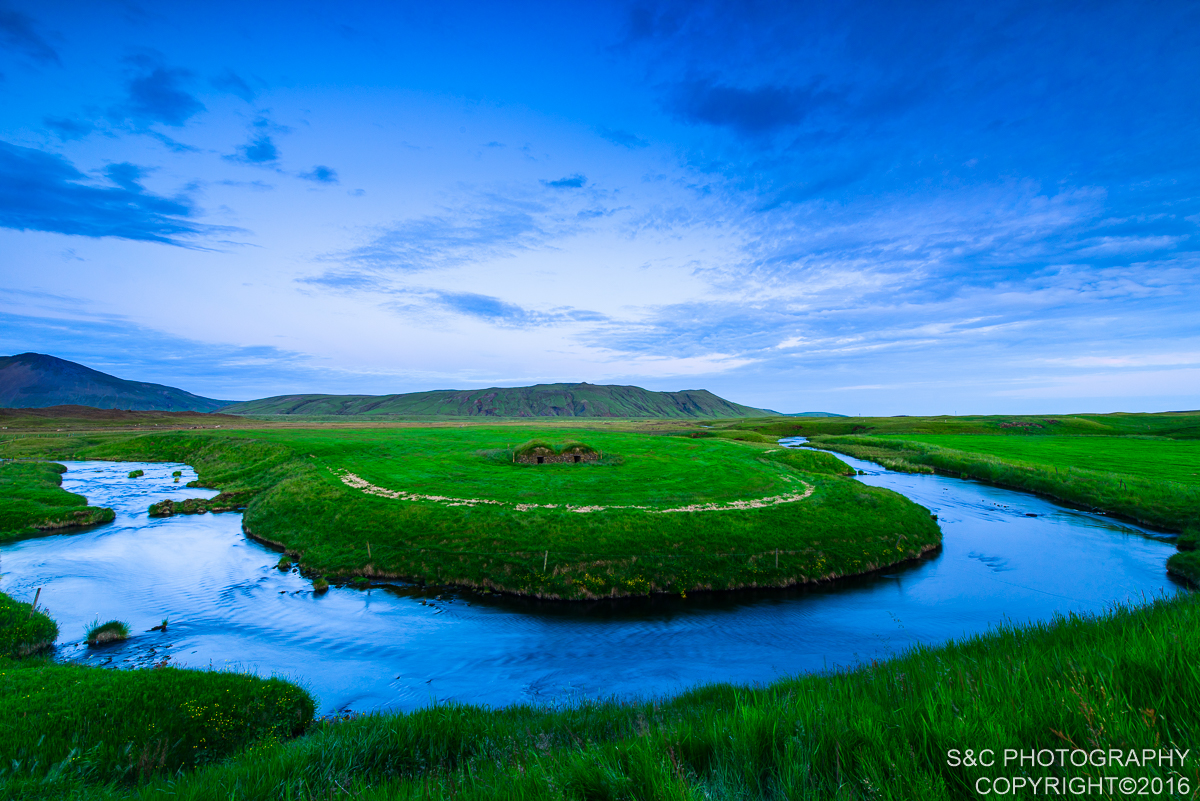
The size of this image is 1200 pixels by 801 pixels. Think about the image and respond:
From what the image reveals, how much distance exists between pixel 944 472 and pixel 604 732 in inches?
2958

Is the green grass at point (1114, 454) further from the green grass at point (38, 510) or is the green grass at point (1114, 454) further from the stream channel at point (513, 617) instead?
the green grass at point (38, 510)

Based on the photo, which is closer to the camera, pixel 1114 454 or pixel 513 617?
pixel 513 617

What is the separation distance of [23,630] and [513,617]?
19334 millimetres

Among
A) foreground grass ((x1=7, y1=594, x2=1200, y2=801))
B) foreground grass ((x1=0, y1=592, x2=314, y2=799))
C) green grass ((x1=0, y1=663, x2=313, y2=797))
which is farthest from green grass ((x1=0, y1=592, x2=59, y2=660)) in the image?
foreground grass ((x1=7, y1=594, x2=1200, y2=801))

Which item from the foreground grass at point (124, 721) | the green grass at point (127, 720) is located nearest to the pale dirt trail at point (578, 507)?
the green grass at point (127, 720)

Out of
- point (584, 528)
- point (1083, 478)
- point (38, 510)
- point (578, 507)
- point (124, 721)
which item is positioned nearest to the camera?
point (124, 721)

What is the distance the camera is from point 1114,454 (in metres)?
65.3

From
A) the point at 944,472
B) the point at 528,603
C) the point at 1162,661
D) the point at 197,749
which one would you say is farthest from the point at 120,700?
the point at 944,472

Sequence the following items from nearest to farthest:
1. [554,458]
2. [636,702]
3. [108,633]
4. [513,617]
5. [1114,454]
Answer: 1. [636,702]
2. [108,633]
3. [513,617]
4. [554,458]
5. [1114,454]

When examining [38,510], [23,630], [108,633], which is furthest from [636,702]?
[38,510]

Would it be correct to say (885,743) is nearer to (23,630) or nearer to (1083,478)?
(23,630)

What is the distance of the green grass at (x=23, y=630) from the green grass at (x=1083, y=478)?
67599 millimetres

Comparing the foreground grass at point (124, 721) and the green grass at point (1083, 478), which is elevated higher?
the green grass at point (1083, 478)

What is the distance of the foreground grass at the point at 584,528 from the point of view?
89.0 ft
